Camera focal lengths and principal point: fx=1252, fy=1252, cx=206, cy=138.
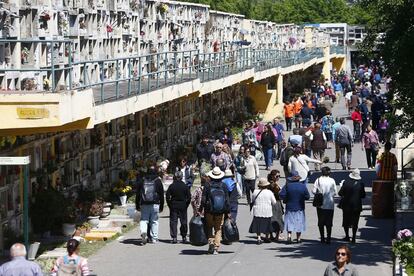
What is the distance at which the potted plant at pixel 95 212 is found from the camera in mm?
23234

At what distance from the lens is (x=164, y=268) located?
19.2 metres

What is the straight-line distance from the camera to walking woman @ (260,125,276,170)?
33.5 m

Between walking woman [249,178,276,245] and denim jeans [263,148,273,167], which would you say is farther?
denim jeans [263,148,273,167]

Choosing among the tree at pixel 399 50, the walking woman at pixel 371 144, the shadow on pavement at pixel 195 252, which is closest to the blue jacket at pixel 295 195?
the shadow on pavement at pixel 195 252

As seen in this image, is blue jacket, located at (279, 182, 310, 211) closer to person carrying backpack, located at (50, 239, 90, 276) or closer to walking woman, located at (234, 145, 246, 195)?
walking woman, located at (234, 145, 246, 195)

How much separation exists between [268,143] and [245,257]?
13.4 m

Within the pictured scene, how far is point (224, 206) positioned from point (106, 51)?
470 inches

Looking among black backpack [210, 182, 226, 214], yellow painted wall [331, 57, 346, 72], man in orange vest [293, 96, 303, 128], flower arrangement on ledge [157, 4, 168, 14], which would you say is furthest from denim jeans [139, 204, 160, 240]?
yellow painted wall [331, 57, 346, 72]

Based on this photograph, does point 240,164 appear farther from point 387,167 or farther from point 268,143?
point 268,143

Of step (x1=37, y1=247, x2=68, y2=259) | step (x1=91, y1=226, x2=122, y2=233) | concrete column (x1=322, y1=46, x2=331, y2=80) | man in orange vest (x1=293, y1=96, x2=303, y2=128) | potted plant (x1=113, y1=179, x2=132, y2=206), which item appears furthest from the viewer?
concrete column (x1=322, y1=46, x2=331, y2=80)

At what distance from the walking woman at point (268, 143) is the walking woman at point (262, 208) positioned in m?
12.2

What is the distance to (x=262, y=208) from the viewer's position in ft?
69.4

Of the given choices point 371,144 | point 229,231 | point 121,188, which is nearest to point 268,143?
point 371,144

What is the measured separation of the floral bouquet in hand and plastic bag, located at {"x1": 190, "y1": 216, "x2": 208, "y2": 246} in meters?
6.12
